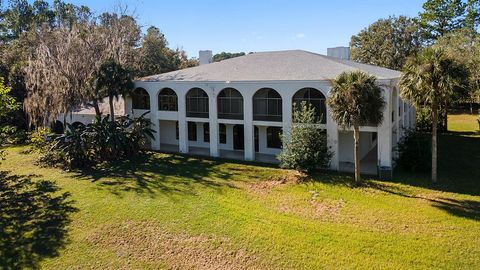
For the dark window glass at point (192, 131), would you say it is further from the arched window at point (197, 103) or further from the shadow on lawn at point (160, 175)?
the shadow on lawn at point (160, 175)

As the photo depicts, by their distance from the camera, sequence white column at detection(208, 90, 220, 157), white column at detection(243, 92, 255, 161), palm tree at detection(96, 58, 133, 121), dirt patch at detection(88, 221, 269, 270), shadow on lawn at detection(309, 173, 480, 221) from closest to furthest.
A: dirt patch at detection(88, 221, 269, 270)
shadow on lawn at detection(309, 173, 480, 221)
white column at detection(243, 92, 255, 161)
white column at detection(208, 90, 220, 157)
palm tree at detection(96, 58, 133, 121)

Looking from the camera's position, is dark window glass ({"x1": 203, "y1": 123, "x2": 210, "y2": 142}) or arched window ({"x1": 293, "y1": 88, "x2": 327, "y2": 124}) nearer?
arched window ({"x1": 293, "y1": 88, "x2": 327, "y2": 124})

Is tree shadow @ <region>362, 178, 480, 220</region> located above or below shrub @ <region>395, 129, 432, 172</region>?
below

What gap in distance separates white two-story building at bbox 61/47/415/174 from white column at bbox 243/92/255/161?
0.07 meters

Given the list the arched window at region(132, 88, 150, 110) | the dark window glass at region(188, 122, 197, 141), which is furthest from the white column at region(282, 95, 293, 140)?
the arched window at region(132, 88, 150, 110)

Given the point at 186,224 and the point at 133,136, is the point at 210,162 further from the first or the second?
the point at 186,224

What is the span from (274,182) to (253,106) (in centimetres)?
694

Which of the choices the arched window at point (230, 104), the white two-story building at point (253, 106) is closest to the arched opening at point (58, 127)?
the white two-story building at point (253, 106)

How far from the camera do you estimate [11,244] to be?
14.6 meters

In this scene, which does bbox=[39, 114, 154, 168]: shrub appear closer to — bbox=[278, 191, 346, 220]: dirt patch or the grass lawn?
the grass lawn

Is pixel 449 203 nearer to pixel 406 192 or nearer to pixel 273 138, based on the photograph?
pixel 406 192

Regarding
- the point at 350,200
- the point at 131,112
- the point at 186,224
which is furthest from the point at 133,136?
the point at 350,200

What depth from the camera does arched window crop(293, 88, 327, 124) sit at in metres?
Result: 23.6

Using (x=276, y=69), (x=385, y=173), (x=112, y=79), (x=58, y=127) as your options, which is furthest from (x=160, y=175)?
(x=58, y=127)
